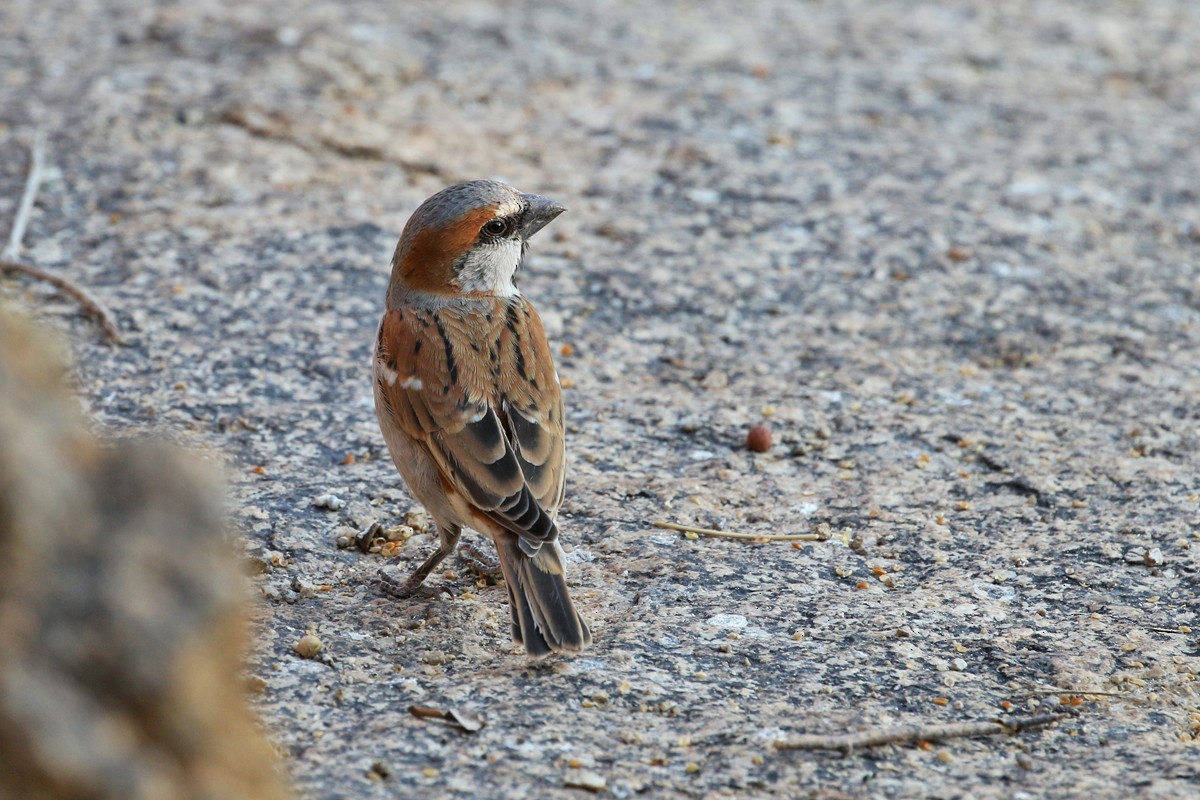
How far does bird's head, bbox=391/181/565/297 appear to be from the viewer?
15.2 ft

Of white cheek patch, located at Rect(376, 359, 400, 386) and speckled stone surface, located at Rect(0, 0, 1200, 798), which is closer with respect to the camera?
speckled stone surface, located at Rect(0, 0, 1200, 798)

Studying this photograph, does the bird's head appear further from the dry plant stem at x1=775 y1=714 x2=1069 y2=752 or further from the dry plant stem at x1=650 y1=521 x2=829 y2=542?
the dry plant stem at x1=775 y1=714 x2=1069 y2=752

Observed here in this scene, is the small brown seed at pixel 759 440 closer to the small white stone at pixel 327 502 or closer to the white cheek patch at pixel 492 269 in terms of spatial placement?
the white cheek patch at pixel 492 269

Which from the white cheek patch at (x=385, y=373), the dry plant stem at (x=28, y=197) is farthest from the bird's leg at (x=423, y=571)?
the dry plant stem at (x=28, y=197)

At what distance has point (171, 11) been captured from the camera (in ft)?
26.0

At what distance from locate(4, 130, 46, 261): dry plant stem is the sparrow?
2129 mm

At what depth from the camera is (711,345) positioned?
18.8 feet

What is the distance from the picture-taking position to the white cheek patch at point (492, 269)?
184 inches

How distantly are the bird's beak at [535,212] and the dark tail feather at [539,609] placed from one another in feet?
4.53

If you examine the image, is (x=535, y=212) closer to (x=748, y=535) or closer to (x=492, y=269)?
(x=492, y=269)

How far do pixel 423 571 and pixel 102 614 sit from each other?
2184 mm

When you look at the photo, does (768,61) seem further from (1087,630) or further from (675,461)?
(1087,630)

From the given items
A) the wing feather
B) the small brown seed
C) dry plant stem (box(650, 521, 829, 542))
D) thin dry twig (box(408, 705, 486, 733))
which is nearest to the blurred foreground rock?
thin dry twig (box(408, 705, 486, 733))

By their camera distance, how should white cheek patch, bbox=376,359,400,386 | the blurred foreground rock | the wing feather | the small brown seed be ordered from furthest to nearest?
1. the small brown seed
2. white cheek patch, bbox=376,359,400,386
3. the wing feather
4. the blurred foreground rock
